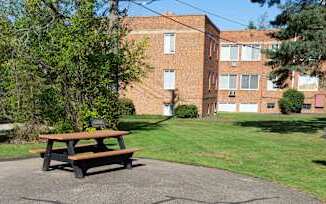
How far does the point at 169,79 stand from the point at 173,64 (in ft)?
3.98

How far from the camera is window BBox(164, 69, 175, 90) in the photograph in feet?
125

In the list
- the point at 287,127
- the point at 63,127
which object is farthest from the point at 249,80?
the point at 63,127

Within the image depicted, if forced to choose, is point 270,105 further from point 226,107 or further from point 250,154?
point 250,154

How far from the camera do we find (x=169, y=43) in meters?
38.0

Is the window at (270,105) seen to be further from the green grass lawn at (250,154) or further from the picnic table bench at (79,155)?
the picnic table bench at (79,155)

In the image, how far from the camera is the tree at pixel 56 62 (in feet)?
54.3

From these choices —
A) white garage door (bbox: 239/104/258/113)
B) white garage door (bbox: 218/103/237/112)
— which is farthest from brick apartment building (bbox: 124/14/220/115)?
white garage door (bbox: 239/104/258/113)

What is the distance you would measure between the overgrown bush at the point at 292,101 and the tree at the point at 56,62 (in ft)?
101

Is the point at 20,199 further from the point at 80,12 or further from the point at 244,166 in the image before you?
the point at 80,12

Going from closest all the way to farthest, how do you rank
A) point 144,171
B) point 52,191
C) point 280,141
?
point 52,191 → point 144,171 → point 280,141

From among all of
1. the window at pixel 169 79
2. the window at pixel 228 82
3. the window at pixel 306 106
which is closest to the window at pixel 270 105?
the window at pixel 306 106

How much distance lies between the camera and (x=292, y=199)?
8570 millimetres

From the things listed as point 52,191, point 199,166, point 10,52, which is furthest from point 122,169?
point 10,52

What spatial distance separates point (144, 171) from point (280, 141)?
371 inches
